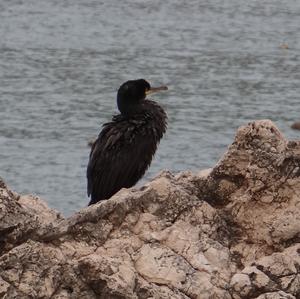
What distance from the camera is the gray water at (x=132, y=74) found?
2645cm

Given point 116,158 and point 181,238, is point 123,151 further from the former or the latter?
point 181,238

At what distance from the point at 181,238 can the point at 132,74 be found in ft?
103

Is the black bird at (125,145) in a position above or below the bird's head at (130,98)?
below

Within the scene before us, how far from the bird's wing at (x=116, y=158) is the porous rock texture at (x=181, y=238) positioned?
311cm

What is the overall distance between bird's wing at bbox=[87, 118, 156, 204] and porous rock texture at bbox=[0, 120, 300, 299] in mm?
3108

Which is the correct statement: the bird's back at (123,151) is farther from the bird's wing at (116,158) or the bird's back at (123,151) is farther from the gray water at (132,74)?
the gray water at (132,74)

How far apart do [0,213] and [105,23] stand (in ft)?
148

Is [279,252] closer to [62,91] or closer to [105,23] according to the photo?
[62,91]

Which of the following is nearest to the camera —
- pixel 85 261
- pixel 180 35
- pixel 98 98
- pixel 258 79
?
pixel 85 261

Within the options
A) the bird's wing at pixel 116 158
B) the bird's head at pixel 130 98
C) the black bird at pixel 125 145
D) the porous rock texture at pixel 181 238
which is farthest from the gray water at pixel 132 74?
the porous rock texture at pixel 181 238

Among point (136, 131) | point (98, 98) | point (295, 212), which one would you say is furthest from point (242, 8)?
point (295, 212)

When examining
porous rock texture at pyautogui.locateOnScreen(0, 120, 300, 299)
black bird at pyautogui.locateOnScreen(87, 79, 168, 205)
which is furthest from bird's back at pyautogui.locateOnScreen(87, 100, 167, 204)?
porous rock texture at pyautogui.locateOnScreen(0, 120, 300, 299)

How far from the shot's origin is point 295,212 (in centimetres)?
729

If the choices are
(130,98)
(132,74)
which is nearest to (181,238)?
(130,98)
